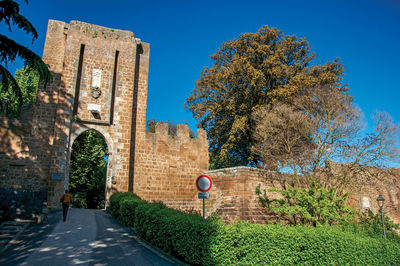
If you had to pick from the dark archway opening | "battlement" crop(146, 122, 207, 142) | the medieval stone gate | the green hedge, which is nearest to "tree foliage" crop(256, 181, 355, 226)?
the medieval stone gate

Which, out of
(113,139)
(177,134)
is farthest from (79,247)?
(177,134)

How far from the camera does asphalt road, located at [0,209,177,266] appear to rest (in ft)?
22.4

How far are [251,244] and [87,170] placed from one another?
2005 centimetres

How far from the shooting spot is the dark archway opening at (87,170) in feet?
76.6

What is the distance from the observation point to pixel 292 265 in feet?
21.0

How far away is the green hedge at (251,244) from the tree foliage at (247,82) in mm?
12234

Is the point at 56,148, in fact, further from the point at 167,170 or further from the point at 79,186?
the point at 79,186

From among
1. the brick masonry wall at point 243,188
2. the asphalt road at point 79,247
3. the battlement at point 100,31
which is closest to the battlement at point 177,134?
the brick masonry wall at point 243,188

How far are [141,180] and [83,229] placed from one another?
20.2ft

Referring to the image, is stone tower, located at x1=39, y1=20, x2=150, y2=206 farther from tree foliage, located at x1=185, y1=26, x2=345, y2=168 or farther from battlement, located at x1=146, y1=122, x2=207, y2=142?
tree foliage, located at x1=185, y1=26, x2=345, y2=168

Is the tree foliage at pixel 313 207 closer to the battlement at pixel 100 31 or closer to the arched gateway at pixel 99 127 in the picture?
the arched gateway at pixel 99 127

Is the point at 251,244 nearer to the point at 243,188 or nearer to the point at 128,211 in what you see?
the point at 128,211

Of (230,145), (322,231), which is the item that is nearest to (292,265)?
(322,231)

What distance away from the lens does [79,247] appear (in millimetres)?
7852
